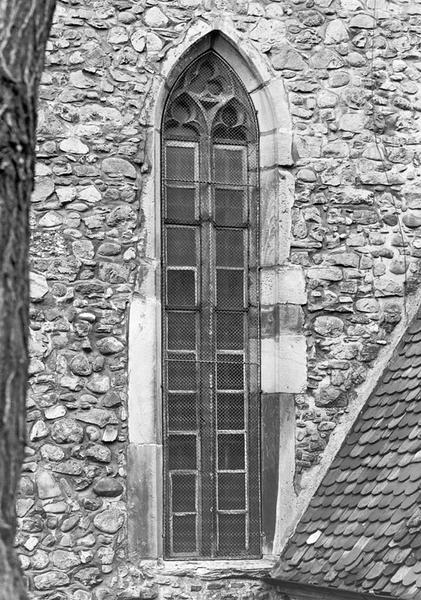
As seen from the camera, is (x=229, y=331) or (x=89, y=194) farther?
(x=229, y=331)

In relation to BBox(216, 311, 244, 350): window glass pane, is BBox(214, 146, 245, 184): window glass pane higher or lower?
higher

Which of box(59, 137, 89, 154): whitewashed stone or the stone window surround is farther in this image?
box(59, 137, 89, 154): whitewashed stone

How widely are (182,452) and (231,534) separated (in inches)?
25.1

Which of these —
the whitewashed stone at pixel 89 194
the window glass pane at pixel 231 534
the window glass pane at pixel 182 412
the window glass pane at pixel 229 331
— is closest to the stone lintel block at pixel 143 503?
the window glass pane at pixel 182 412

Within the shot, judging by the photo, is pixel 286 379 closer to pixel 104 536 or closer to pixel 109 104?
pixel 104 536

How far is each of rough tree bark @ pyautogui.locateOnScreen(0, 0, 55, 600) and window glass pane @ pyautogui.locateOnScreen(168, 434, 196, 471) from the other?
5.29 meters

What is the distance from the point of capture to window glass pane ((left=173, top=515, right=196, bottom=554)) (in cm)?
887

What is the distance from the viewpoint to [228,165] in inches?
369

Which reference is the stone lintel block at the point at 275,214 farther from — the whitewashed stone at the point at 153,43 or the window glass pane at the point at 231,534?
the window glass pane at the point at 231,534

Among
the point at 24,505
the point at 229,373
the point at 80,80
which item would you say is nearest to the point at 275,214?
the point at 229,373

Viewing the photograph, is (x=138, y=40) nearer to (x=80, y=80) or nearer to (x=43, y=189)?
(x=80, y=80)

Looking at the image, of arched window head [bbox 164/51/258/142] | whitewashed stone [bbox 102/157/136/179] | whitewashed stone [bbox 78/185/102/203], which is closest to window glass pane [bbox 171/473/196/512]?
whitewashed stone [bbox 78/185/102/203]

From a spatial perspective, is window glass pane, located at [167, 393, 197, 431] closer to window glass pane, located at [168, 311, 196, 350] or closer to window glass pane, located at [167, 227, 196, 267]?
A: window glass pane, located at [168, 311, 196, 350]

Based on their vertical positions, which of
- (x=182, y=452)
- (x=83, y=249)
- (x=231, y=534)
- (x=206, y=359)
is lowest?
(x=231, y=534)
